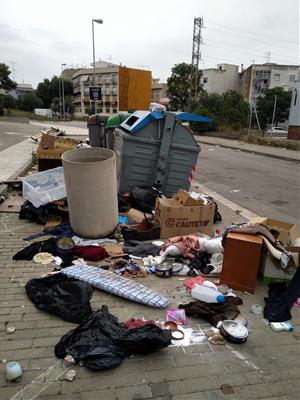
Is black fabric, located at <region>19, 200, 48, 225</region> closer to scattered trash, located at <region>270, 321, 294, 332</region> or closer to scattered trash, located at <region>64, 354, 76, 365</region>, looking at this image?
scattered trash, located at <region>64, 354, 76, 365</region>

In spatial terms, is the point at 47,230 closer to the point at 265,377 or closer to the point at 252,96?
the point at 265,377

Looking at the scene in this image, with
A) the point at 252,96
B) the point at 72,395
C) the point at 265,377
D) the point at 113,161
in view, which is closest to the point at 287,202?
the point at 113,161

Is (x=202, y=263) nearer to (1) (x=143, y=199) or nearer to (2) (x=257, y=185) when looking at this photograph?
(1) (x=143, y=199)

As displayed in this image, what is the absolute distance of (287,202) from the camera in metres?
7.92

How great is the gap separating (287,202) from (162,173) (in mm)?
3378

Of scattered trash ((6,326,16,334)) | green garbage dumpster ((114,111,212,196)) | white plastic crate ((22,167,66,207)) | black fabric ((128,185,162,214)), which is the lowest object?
scattered trash ((6,326,16,334))

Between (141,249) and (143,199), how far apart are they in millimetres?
1619

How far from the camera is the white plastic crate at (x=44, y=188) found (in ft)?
17.9

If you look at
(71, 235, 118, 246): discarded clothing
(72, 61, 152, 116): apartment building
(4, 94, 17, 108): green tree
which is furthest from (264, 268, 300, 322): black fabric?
(4, 94, 17, 108): green tree

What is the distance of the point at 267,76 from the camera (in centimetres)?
6662

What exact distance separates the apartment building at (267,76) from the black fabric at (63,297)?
225 feet

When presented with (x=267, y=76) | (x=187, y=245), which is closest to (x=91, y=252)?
(x=187, y=245)

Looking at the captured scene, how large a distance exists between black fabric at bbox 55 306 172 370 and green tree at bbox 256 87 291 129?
184 feet

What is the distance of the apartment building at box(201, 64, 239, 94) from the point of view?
71.8 metres
